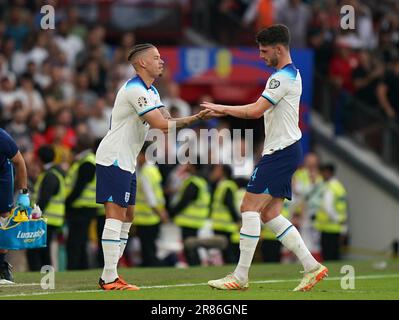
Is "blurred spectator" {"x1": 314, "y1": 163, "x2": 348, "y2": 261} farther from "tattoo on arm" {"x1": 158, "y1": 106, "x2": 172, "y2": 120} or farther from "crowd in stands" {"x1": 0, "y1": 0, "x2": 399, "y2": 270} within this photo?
"tattoo on arm" {"x1": 158, "y1": 106, "x2": 172, "y2": 120}

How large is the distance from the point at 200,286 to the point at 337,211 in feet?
30.8

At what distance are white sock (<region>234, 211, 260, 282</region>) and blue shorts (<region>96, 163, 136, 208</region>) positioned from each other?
1.27m

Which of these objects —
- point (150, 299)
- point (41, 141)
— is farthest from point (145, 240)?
point (150, 299)

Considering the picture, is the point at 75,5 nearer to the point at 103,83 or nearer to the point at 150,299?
the point at 103,83

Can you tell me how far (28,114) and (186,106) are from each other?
3339 millimetres

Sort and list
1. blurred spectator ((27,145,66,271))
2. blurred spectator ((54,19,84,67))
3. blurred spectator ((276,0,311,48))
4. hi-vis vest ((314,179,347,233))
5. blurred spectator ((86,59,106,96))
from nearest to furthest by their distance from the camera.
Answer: blurred spectator ((27,145,66,271)) < hi-vis vest ((314,179,347,233)) < blurred spectator ((86,59,106,96)) < blurred spectator ((54,19,84,67)) < blurred spectator ((276,0,311,48))

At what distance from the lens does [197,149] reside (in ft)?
77.6

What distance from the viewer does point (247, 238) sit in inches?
535

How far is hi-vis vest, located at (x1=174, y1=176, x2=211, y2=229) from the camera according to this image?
22031mm

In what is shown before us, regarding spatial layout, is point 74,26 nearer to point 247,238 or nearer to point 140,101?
point 140,101

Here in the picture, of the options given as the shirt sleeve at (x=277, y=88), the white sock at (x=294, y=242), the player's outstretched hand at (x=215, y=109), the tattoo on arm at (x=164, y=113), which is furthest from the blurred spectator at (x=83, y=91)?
the shirt sleeve at (x=277, y=88)

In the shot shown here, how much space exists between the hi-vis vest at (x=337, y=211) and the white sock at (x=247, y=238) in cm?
1019

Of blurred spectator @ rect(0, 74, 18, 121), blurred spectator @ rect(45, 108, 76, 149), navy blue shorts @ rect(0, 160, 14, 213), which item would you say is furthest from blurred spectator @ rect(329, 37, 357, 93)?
navy blue shorts @ rect(0, 160, 14, 213)

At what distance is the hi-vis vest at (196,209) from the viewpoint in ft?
72.3
